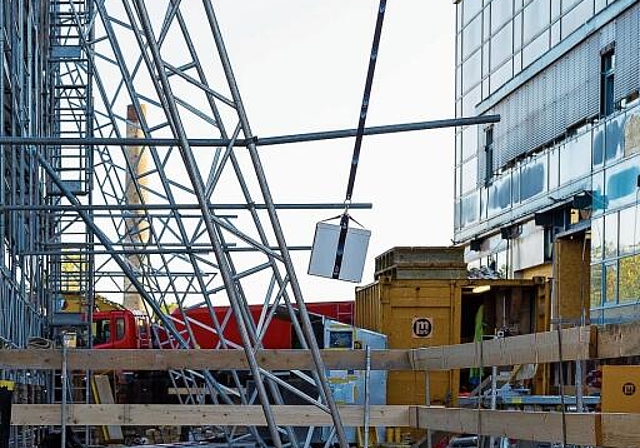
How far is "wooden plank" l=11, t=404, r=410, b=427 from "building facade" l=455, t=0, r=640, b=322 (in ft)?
35.1

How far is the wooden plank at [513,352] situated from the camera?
771 centimetres

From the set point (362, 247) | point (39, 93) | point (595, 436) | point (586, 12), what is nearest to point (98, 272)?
point (39, 93)

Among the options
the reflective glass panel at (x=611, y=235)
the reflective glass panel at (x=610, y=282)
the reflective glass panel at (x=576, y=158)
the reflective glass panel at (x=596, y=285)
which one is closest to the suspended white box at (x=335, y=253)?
the reflective glass panel at (x=611, y=235)

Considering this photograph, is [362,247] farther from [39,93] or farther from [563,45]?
[563,45]

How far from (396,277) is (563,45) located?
9070 mm

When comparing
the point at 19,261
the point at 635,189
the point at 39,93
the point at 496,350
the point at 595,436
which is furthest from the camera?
the point at 635,189

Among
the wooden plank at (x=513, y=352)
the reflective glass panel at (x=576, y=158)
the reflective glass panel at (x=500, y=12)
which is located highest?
the reflective glass panel at (x=500, y=12)

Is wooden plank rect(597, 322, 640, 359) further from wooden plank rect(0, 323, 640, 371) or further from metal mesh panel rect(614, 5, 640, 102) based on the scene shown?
metal mesh panel rect(614, 5, 640, 102)

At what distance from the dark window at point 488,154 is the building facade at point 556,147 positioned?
1.4 inches

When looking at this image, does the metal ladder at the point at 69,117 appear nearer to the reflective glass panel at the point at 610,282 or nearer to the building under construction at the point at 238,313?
the building under construction at the point at 238,313

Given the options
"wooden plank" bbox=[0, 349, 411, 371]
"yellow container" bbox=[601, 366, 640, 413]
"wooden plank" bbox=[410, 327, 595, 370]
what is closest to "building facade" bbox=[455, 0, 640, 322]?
"wooden plank" bbox=[0, 349, 411, 371]

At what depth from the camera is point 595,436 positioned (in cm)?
721

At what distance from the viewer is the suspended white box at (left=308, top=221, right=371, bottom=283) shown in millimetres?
10516

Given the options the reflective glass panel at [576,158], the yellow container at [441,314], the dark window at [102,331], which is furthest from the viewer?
the dark window at [102,331]
